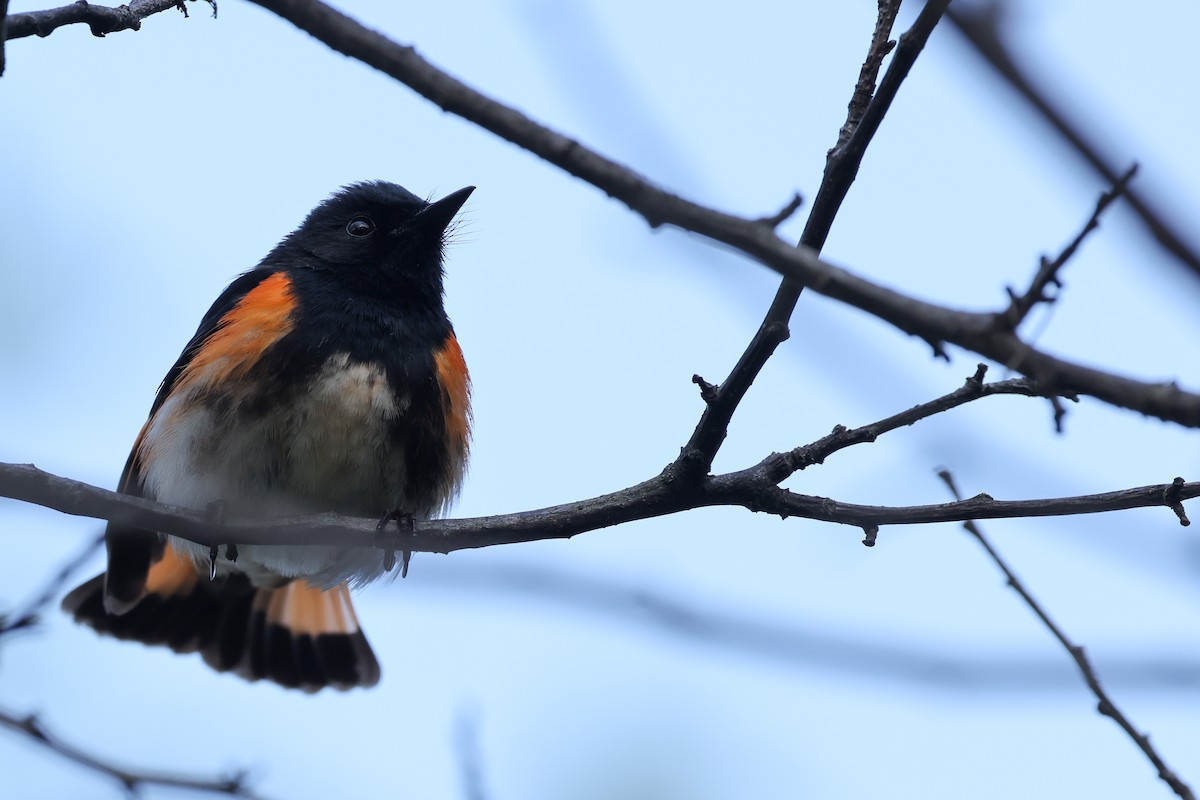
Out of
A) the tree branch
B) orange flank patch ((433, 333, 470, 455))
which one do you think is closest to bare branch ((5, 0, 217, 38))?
the tree branch

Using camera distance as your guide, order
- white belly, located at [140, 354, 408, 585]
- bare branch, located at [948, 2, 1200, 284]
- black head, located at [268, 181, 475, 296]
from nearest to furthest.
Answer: bare branch, located at [948, 2, 1200, 284] < white belly, located at [140, 354, 408, 585] < black head, located at [268, 181, 475, 296]

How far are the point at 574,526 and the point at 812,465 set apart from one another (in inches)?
28.3

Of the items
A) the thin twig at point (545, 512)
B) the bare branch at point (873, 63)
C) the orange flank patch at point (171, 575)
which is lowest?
the thin twig at point (545, 512)

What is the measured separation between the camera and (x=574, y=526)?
3600mm

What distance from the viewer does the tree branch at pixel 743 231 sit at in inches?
64.8

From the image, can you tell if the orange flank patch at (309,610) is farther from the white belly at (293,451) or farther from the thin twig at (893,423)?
→ the thin twig at (893,423)

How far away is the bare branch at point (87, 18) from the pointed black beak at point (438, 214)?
2.38 metres

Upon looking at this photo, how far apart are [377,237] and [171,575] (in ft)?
6.41

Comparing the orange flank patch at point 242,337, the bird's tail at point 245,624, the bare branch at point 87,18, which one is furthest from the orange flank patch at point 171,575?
the bare branch at point 87,18

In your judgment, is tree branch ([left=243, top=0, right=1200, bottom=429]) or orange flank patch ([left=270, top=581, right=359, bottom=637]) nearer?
tree branch ([left=243, top=0, right=1200, bottom=429])

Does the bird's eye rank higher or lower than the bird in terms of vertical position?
higher

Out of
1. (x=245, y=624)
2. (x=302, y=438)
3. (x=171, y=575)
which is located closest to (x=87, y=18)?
(x=302, y=438)

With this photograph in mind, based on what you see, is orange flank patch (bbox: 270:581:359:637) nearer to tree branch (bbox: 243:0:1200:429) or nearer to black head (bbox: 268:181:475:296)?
black head (bbox: 268:181:475:296)

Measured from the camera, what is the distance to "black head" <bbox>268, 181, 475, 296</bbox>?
5.73 m
